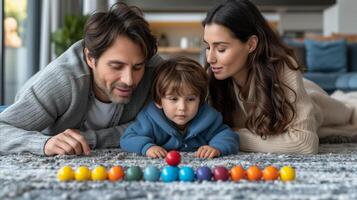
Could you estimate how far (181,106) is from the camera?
1.44m

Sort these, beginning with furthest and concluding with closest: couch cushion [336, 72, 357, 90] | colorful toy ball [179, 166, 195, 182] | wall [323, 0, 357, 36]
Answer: wall [323, 0, 357, 36] < couch cushion [336, 72, 357, 90] < colorful toy ball [179, 166, 195, 182]

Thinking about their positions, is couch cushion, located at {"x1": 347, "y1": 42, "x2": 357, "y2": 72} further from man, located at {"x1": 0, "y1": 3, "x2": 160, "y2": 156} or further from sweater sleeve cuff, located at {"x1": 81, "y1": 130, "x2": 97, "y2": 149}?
sweater sleeve cuff, located at {"x1": 81, "y1": 130, "x2": 97, "y2": 149}

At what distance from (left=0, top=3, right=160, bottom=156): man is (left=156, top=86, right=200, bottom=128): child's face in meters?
0.11

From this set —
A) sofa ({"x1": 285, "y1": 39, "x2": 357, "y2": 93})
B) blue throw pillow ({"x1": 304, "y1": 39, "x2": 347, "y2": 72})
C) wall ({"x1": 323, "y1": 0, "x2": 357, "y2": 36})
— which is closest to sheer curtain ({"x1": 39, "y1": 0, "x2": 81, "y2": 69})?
sofa ({"x1": 285, "y1": 39, "x2": 357, "y2": 93})

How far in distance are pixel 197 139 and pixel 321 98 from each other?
26.7 inches

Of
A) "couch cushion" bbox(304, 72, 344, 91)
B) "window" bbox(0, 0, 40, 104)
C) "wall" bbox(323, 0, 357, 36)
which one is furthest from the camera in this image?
"wall" bbox(323, 0, 357, 36)

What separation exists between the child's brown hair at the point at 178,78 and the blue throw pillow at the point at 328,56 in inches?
123

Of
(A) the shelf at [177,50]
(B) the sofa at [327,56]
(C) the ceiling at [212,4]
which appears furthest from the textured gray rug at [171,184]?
(C) the ceiling at [212,4]

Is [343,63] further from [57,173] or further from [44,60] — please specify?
[57,173]

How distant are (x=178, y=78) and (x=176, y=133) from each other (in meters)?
0.17

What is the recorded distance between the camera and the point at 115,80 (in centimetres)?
145

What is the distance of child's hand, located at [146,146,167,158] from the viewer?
1.38m

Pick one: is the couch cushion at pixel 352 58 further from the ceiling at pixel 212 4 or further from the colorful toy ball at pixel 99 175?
the colorful toy ball at pixel 99 175

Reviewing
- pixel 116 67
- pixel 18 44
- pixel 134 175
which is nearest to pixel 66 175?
pixel 134 175
